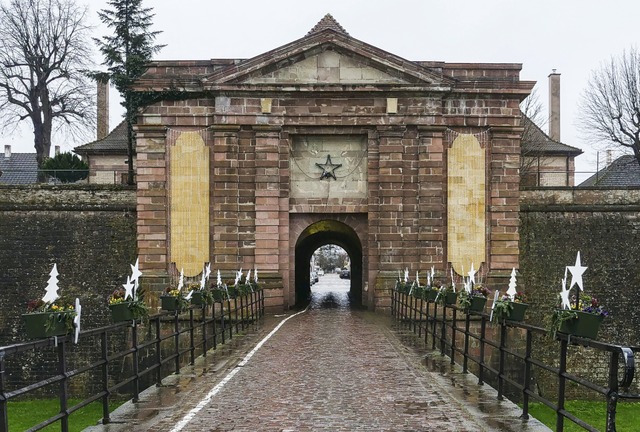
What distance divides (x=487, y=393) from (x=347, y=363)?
379 cm

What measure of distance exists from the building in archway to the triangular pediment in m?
0.05

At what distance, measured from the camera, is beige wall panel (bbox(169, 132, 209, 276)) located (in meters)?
28.4

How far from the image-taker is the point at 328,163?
28.8 meters

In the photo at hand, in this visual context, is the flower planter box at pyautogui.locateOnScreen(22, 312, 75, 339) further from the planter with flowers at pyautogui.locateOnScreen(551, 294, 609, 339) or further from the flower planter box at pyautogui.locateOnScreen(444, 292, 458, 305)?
the flower planter box at pyautogui.locateOnScreen(444, 292, 458, 305)

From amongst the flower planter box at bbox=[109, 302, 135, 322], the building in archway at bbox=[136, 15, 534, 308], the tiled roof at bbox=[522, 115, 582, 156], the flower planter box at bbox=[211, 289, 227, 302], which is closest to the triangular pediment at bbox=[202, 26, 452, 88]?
the building in archway at bbox=[136, 15, 534, 308]

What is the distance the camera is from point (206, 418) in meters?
9.22

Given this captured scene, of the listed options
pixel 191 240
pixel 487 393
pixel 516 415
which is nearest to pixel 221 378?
pixel 487 393

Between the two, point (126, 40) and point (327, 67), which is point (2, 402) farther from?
point (126, 40)

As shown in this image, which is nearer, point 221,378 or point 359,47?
point 221,378

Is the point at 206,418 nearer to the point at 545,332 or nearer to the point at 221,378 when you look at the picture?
the point at 221,378

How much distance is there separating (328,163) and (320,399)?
1865 cm

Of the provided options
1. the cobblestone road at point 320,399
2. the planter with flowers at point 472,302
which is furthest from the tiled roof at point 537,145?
the planter with flowers at point 472,302

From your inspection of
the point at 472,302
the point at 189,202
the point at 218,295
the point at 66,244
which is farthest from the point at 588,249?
the point at 66,244

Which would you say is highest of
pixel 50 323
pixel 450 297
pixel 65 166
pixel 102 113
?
pixel 102 113
